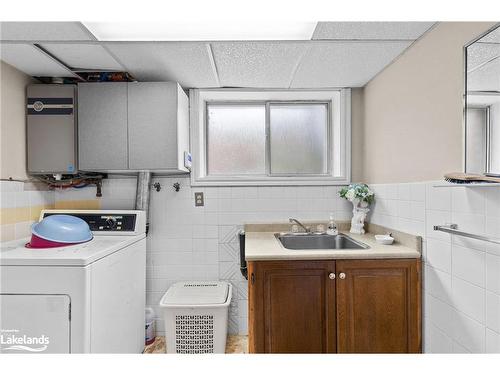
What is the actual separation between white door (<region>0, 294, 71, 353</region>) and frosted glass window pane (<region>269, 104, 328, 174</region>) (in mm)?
1906

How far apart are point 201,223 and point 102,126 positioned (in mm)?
1107

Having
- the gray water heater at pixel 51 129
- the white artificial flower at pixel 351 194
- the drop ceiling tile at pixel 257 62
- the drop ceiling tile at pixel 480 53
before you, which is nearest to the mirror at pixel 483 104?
the drop ceiling tile at pixel 480 53

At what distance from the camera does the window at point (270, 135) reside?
265 centimetres

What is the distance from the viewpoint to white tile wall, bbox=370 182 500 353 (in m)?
1.19

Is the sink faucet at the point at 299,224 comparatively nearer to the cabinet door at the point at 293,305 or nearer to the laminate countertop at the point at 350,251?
the laminate countertop at the point at 350,251

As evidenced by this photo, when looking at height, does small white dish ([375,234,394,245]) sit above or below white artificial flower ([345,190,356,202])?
below

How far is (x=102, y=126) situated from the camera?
7.00 feet

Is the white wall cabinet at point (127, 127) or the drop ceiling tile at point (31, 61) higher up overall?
the drop ceiling tile at point (31, 61)

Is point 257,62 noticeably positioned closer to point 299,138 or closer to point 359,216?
point 299,138

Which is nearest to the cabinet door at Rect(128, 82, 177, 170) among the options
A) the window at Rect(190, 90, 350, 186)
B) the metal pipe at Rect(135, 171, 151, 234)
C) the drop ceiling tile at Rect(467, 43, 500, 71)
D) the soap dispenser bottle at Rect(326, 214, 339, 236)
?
the metal pipe at Rect(135, 171, 151, 234)

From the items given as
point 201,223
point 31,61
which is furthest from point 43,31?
point 201,223

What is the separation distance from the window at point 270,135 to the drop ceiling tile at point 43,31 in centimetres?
115

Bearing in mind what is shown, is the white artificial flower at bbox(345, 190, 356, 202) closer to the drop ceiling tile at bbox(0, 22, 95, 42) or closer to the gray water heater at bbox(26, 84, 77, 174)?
the drop ceiling tile at bbox(0, 22, 95, 42)
